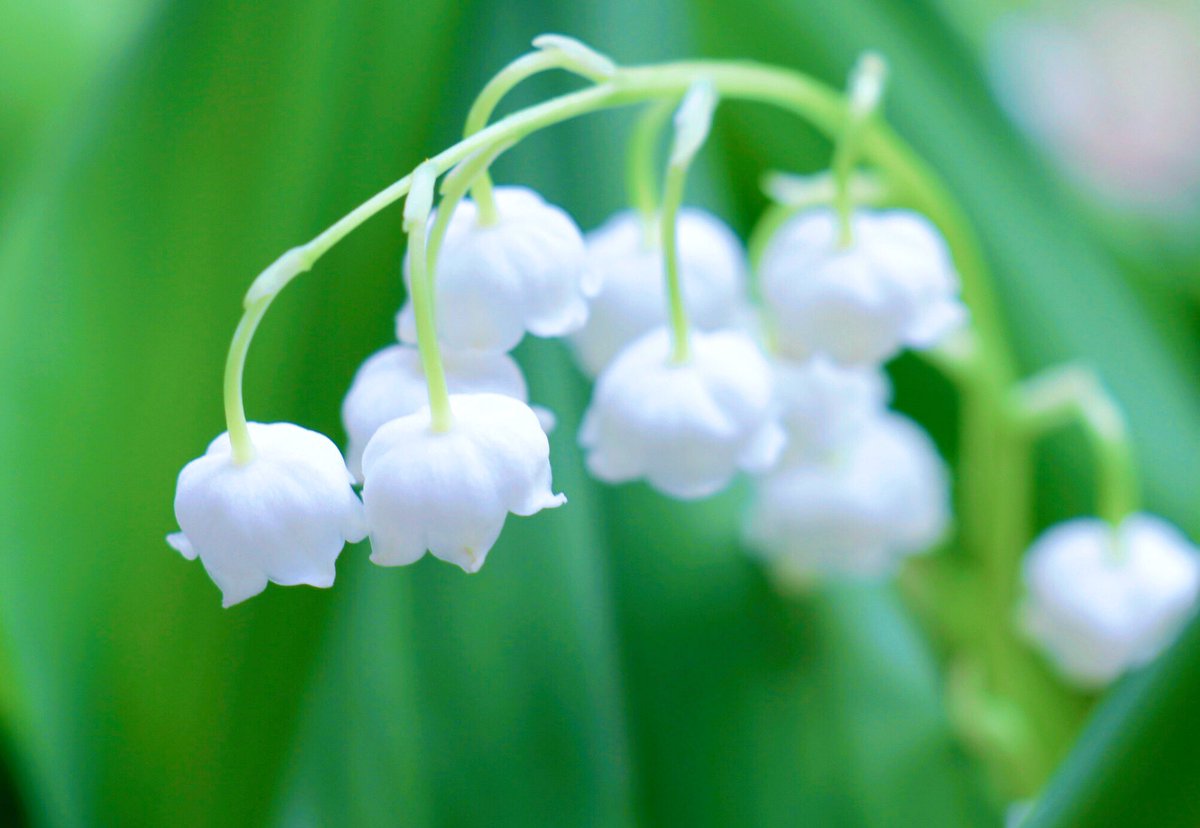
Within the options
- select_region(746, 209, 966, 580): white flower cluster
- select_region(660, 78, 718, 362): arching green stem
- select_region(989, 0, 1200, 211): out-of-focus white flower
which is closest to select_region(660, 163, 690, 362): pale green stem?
select_region(660, 78, 718, 362): arching green stem

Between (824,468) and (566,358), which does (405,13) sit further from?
(824,468)

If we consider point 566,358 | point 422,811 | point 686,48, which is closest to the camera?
point 422,811

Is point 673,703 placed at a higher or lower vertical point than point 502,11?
lower

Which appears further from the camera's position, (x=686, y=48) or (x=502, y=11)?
(x=686, y=48)

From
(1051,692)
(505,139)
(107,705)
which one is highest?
(505,139)

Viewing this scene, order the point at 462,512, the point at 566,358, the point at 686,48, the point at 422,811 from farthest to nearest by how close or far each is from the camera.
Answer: the point at 686,48
the point at 566,358
the point at 422,811
the point at 462,512

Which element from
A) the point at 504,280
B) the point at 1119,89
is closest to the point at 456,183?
the point at 504,280

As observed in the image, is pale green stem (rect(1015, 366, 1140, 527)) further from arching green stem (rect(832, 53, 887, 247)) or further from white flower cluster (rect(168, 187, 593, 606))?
white flower cluster (rect(168, 187, 593, 606))

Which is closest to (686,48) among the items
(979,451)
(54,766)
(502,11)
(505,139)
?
(502,11)

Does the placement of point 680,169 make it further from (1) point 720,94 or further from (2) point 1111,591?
(2) point 1111,591
